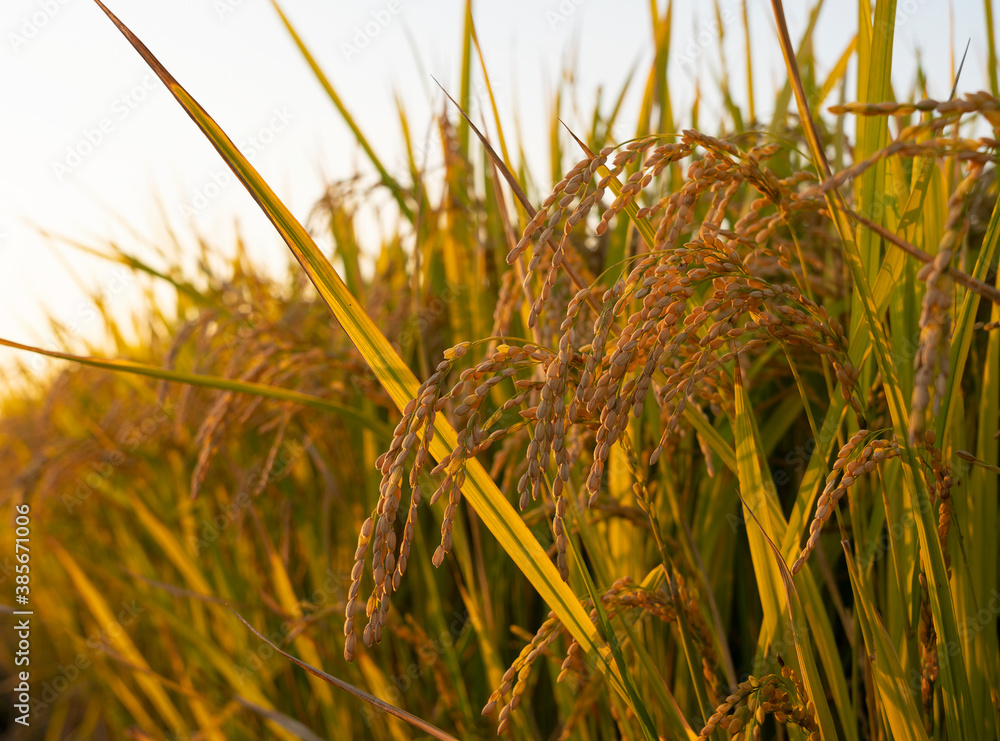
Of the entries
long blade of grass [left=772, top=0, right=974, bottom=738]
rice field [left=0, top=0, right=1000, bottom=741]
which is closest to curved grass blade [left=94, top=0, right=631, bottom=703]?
rice field [left=0, top=0, right=1000, bottom=741]

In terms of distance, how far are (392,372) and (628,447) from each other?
327 mm

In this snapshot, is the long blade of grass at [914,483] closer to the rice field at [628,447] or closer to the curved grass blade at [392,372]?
the rice field at [628,447]

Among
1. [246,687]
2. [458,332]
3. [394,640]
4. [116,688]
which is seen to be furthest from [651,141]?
[116,688]

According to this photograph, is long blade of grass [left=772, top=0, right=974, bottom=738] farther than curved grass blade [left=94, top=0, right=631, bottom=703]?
No

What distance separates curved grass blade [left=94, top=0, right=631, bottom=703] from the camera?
799mm

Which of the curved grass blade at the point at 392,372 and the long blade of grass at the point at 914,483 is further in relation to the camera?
the curved grass blade at the point at 392,372

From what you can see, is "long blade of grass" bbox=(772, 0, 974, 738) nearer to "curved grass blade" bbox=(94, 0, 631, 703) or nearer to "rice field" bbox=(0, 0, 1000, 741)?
"rice field" bbox=(0, 0, 1000, 741)

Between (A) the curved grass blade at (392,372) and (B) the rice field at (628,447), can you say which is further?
(A) the curved grass blade at (392,372)

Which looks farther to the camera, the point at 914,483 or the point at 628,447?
the point at 628,447

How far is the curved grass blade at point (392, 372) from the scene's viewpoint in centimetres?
80

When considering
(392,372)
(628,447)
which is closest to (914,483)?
(628,447)

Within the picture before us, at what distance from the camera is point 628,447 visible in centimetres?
82

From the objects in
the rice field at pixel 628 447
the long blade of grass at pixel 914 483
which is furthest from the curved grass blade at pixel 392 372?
the long blade of grass at pixel 914 483

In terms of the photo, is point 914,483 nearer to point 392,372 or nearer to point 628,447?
point 628,447
